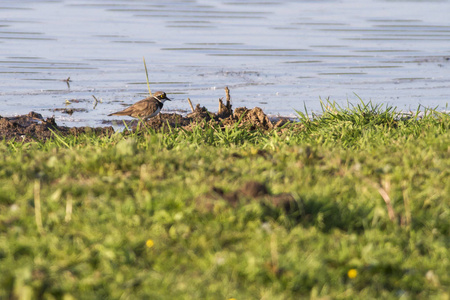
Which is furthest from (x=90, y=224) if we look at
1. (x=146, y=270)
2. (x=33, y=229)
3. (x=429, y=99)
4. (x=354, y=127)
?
(x=429, y=99)

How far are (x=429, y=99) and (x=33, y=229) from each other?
10.2 metres

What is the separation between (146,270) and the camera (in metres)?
4.16

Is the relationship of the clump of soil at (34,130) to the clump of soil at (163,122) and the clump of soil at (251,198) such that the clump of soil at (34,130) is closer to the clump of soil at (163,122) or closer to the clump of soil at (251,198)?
the clump of soil at (163,122)

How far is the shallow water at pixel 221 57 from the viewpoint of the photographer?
13445 millimetres

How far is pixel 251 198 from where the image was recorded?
493 centimetres

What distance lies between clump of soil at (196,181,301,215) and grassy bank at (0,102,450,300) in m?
0.02

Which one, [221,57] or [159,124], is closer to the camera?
[159,124]

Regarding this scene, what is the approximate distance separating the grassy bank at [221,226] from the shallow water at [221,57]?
549cm

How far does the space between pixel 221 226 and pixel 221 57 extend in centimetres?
1396

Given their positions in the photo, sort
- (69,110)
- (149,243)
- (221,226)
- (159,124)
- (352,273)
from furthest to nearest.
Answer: (69,110), (159,124), (221,226), (149,243), (352,273)

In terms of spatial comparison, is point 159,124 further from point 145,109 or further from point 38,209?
point 38,209

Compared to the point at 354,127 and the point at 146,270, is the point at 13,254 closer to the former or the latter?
the point at 146,270

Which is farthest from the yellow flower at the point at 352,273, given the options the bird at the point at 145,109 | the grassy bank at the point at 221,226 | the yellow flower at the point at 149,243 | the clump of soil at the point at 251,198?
the bird at the point at 145,109

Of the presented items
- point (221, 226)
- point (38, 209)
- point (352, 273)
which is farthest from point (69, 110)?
point (352, 273)
